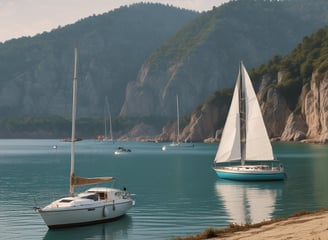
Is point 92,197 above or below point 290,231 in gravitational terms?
above

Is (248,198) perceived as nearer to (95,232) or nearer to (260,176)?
(260,176)

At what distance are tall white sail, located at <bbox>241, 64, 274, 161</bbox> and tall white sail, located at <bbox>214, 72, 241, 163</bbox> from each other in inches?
40.4

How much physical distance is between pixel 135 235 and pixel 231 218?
26.1ft

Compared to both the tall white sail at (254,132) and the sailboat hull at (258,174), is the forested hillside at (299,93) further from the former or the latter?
the sailboat hull at (258,174)

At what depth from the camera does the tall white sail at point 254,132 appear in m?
63.8

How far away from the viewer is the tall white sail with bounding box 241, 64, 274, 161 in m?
63.8

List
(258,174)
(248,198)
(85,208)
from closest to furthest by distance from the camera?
(85,208) < (248,198) < (258,174)

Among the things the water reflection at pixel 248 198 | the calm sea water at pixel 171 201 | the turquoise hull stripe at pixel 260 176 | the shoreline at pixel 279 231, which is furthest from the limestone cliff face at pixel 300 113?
the shoreline at pixel 279 231

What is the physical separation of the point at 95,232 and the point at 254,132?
3424 cm

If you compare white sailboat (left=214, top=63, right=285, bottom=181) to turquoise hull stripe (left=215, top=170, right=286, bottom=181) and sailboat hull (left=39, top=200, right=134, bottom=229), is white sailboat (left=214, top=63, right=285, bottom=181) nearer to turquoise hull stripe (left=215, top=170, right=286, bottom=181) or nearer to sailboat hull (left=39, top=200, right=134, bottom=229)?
turquoise hull stripe (left=215, top=170, right=286, bottom=181)

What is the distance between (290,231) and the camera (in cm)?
2420

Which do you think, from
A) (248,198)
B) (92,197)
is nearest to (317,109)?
(248,198)

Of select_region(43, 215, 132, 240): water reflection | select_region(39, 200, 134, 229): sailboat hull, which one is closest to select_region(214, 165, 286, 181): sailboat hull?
select_region(39, 200, 134, 229): sailboat hull

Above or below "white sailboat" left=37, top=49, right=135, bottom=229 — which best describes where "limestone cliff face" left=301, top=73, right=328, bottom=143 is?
above
